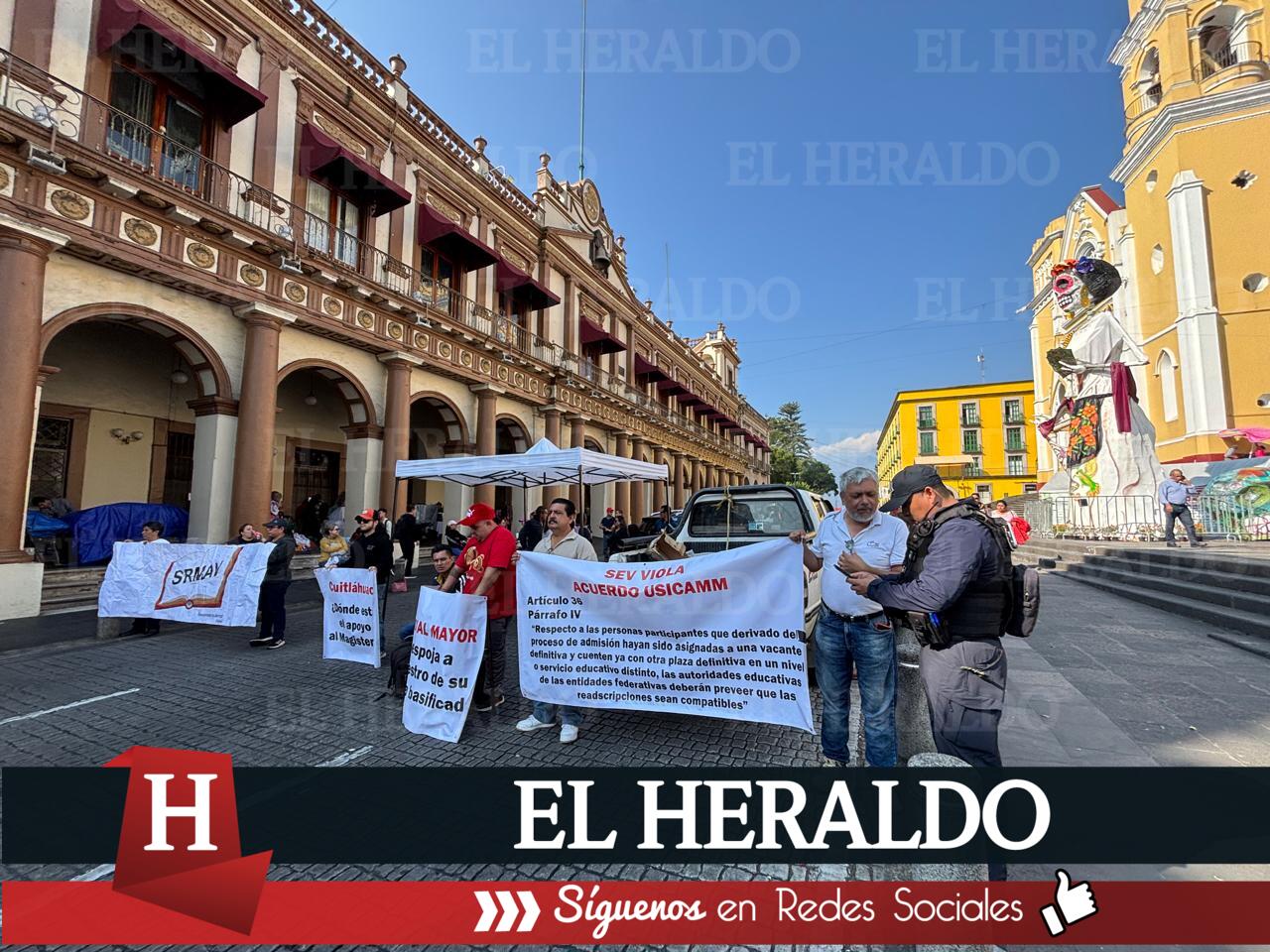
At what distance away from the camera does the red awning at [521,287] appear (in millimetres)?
17359

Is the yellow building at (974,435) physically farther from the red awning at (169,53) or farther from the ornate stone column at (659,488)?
the red awning at (169,53)

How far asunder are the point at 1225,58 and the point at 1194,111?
4.73 m

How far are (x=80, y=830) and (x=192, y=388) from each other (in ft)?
45.6

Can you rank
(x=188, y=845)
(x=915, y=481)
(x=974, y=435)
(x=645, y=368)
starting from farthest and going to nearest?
1. (x=974, y=435)
2. (x=645, y=368)
3. (x=915, y=481)
4. (x=188, y=845)

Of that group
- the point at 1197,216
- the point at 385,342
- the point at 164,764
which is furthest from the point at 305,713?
the point at 1197,216

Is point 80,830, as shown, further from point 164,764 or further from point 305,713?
point 305,713

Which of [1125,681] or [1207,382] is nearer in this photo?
[1125,681]

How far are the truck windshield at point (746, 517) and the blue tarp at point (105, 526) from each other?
1015 centimetres

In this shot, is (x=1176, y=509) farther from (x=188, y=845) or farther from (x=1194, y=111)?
(x=1194, y=111)

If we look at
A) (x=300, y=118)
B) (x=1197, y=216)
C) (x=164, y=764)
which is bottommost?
(x=164, y=764)

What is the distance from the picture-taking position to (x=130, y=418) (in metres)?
12.2

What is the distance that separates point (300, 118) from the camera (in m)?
11.9

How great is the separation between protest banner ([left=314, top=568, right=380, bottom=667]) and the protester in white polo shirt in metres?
4.42

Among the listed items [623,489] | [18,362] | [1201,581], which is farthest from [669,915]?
[623,489]
